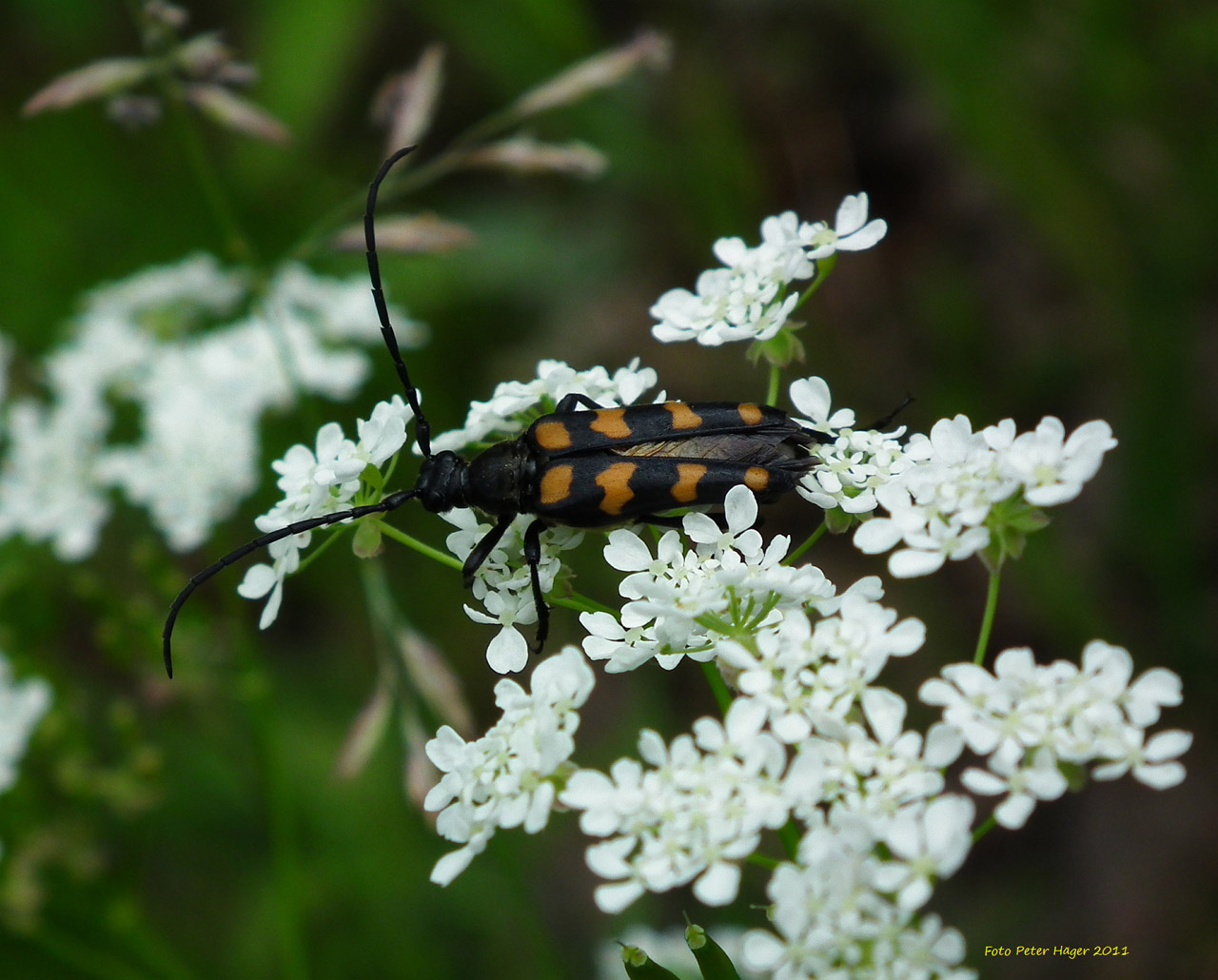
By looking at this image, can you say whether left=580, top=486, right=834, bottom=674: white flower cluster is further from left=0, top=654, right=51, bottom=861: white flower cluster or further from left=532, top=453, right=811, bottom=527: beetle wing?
left=0, top=654, right=51, bottom=861: white flower cluster

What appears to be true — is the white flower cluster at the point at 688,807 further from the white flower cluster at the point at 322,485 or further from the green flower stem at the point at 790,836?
the white flower cluster at the point at 322,485

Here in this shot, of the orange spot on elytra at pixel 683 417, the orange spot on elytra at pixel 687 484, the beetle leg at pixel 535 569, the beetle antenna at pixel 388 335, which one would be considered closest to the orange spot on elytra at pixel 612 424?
the orange spot on elytra at pixel 683 417

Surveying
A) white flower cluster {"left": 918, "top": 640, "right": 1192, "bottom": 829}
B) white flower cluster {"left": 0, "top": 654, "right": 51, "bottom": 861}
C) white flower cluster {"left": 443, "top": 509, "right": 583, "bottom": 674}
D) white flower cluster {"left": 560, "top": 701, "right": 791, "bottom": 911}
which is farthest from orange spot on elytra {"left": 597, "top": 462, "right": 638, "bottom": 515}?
white flower cluster {"left": 0, "top": 654, "right": 51, "bottom": 861}

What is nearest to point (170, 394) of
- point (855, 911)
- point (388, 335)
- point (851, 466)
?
point (388, 335)

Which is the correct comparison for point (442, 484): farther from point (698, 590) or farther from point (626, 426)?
point (698, 590)

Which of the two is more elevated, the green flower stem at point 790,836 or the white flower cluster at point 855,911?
the white flower cluster at point 855,911
